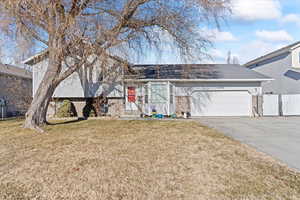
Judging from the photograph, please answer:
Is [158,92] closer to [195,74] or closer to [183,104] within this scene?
[183,104]

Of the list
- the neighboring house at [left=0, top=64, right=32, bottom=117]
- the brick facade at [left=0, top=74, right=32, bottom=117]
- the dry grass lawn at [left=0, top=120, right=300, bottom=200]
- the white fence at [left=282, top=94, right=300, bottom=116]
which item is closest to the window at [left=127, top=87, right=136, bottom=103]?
the dry grass lawn at [left=0, top=120, right=300, bottom=200]

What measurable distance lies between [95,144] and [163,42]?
6.54 m

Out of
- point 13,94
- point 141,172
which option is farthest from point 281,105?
point 13,94

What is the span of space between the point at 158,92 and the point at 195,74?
324cm

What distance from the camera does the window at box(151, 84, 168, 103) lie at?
12.4m

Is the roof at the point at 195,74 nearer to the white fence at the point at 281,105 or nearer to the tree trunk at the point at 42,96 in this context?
the white fence at the point at 281,105

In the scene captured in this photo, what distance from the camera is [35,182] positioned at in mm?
3242

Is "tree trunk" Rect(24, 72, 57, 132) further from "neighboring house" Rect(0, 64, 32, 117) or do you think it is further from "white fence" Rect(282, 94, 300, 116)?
"white fence" Rect(282, 94, 300, 116)

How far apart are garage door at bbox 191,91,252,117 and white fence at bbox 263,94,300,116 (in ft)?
4.48

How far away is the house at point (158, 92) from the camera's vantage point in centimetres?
1252

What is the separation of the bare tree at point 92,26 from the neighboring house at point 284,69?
9.57 metres

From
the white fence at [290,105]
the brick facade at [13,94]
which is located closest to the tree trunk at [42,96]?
the brick facade at [13,94]

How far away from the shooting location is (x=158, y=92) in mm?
12492

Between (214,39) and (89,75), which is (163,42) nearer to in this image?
(214,39)
